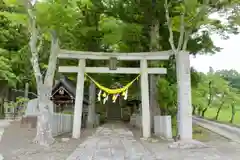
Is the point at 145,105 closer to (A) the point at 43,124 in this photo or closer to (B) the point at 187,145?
(B) the point at 187,145

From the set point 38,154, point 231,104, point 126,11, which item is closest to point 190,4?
point 126,11

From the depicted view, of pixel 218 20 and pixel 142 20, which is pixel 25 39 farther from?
pixel 218 20

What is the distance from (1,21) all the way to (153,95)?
1371 cm

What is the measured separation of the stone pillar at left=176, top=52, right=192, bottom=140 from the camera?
10422mm

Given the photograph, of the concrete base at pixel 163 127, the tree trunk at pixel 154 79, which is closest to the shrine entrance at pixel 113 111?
the tree trunk at pixel 154 79

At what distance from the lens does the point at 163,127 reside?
12.1 m

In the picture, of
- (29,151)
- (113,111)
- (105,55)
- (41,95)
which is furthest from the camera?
(113,111)

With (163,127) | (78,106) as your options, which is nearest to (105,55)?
(78,106)

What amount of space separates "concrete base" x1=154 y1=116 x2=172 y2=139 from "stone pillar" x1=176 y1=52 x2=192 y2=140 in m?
0.79

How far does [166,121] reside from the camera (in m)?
11.5

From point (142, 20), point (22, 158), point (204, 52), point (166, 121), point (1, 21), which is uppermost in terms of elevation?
point (1, 21)

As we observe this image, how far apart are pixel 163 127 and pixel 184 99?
2079mm

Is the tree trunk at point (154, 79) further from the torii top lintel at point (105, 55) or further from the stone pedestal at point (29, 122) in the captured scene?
the stone pedestal at point (29, 122)

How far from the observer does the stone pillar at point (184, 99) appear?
10.4 m
